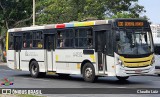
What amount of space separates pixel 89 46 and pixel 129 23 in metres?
2.17

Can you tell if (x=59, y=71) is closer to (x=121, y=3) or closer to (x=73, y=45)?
(x=73, y=45)

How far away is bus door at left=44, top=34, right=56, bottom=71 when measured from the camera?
2345 cm

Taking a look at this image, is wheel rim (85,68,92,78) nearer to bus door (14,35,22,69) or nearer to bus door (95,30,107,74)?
bus door (95,30,107,74)

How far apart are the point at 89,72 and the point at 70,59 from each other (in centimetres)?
179

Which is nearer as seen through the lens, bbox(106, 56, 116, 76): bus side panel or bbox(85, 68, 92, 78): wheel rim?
bbox(106, 56, 116, 76): bus side panel

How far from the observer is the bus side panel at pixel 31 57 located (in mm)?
24375

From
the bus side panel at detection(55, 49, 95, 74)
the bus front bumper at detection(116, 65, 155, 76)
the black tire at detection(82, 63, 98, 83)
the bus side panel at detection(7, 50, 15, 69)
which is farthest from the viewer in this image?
the bus side panel at detection(7, 50, 15, 69)

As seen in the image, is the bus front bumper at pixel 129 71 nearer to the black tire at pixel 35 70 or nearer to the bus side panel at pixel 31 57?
the bus side panel at pixel 31 57

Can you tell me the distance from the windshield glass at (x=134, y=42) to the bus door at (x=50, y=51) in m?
5.09

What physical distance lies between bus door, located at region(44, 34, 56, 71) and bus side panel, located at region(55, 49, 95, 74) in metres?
0.45

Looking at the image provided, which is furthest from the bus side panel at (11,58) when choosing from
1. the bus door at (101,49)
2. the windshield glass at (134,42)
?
the windshield glass at (134,42)

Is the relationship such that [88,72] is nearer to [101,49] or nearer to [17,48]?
[101,49]

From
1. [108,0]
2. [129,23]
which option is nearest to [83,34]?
[129,23]

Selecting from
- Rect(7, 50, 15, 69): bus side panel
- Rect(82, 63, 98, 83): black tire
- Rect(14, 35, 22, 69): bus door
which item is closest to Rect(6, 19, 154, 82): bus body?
Rect(82, 63, 98, 83): black tire
